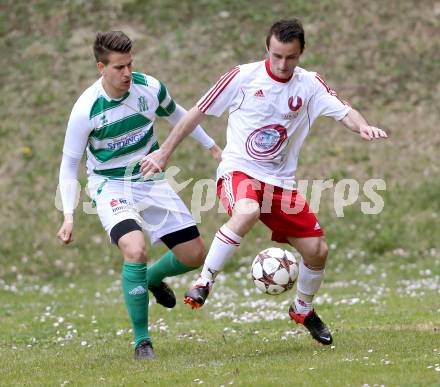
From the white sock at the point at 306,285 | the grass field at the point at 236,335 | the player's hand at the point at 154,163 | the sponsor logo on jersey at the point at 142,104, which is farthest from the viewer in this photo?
the sponsor logo on jersey at the point at 142,104

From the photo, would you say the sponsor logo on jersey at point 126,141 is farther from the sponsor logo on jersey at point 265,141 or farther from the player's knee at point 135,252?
the sponsor logo on jersey at point 265,141

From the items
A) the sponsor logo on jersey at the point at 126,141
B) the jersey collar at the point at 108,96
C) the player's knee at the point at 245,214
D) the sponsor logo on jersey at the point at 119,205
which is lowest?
the sponsor logo on jersey at the point at 119,205

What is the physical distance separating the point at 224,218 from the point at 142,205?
9319 millimetres

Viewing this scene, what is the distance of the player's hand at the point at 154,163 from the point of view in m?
8.41

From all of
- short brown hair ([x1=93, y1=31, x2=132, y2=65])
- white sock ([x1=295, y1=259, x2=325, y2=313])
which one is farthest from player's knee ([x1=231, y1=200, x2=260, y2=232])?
short brown hair ([x1=93, y1=31, x2=132, y2=65])

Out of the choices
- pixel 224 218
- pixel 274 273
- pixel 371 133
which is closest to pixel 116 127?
pixel 274 273

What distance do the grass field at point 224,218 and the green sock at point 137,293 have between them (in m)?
0.41

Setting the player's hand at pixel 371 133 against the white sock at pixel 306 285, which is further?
the white sock at pixel 306 285

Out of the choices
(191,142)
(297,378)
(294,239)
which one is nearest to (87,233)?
(191,142)

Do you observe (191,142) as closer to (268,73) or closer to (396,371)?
(268,73)

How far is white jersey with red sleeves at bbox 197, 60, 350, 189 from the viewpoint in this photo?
8.59m

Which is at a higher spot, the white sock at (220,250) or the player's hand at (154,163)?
the player's hand at (154,163)

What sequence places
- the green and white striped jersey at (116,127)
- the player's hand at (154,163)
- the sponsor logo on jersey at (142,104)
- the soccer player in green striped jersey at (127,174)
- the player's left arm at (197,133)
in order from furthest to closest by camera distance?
the player's left arm at (197,133) → the sponsor logo on jersey at (142,104) → the green and white striped jersey at (116,127) → the soccer player in green striped jersey at (127,174) → the player's hand at (154,163)

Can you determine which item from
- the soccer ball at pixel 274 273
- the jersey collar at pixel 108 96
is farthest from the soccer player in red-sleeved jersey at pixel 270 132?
the jersey collar at pixel 108 96
